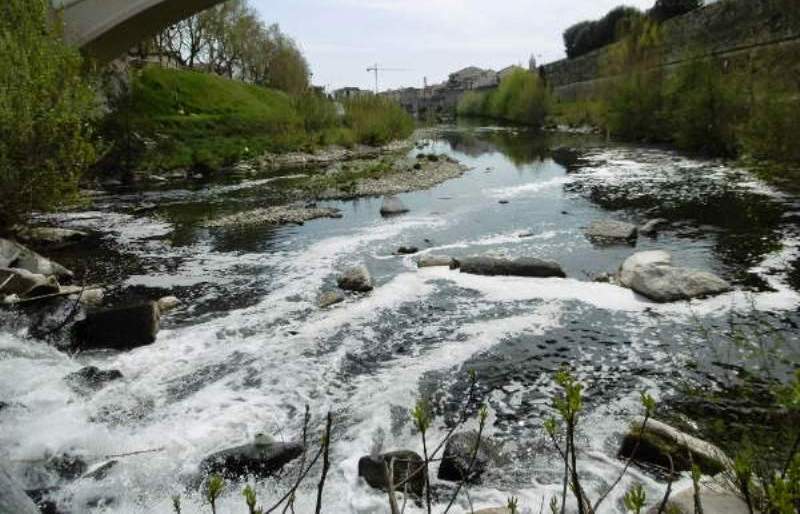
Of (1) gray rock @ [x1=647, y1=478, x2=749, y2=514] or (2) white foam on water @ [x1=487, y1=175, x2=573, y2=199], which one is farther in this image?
(2) white foam on water @ [x1=487, y1=175, x2=573, y2=199]

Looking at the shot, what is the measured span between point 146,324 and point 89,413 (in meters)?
1.85

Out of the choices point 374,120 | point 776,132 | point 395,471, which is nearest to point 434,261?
point 395,471

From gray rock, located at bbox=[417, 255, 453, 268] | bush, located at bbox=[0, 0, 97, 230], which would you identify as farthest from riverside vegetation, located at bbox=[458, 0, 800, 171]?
bush, located at bbox=[0, 0, 97, 230]

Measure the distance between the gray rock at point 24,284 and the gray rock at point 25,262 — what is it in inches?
21.8

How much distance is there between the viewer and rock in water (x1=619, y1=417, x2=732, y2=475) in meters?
3.71

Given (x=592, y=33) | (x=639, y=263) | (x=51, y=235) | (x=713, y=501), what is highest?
(x=592, y=33)

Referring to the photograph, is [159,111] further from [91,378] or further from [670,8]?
[670,8]

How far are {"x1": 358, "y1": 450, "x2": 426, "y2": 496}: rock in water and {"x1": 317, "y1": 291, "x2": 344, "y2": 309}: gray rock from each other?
12.7 ft

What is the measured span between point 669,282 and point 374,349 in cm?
409

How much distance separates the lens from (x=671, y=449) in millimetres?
3781

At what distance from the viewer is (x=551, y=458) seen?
4.16 metres

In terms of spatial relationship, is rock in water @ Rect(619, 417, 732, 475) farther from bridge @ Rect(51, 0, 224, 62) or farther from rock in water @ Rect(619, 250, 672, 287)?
bridge @ Rect(51, 0, 224, 62)

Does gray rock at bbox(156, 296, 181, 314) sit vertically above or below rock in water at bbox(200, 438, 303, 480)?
above

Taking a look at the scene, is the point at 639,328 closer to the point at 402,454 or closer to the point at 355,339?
the point at 355,339
